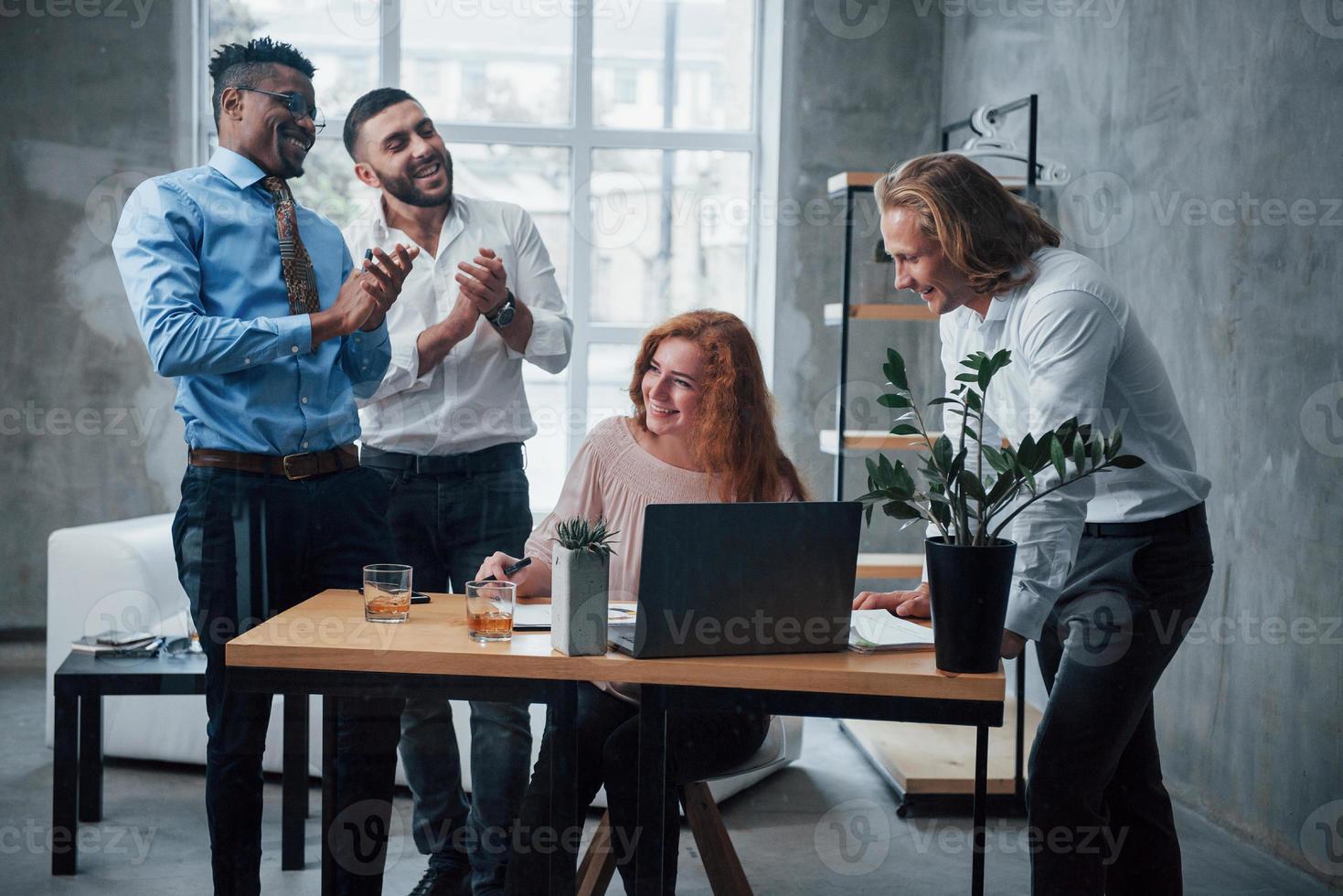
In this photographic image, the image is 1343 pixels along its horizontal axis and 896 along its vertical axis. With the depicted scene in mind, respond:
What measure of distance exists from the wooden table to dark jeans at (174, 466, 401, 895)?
0.44 metres

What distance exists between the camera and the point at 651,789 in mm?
1617

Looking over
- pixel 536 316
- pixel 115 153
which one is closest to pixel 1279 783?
pixel 536 316

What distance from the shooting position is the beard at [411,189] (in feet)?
9.02

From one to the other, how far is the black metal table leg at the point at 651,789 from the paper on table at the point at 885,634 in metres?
0.29

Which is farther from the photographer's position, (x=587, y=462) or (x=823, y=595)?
(x=587, y=462)

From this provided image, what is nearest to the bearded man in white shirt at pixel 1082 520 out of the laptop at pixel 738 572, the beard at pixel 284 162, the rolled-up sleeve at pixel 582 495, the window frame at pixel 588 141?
the laptop at pixel 738 572

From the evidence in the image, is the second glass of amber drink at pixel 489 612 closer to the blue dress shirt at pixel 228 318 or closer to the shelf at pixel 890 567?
the blue dress shirt at pixel 228 318

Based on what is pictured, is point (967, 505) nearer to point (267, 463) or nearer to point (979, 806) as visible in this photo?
point (979, 806)

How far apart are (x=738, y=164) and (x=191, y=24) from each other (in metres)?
2.26

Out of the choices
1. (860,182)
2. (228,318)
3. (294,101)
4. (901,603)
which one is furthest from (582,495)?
(860,182)

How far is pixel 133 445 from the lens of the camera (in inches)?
185

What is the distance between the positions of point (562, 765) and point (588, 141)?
3758mm

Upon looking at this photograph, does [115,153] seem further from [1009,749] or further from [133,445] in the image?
[1009,749]

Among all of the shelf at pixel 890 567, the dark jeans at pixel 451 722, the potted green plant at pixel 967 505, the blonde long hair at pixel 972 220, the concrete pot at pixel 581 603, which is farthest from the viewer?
the shelf at pixel 890 567
